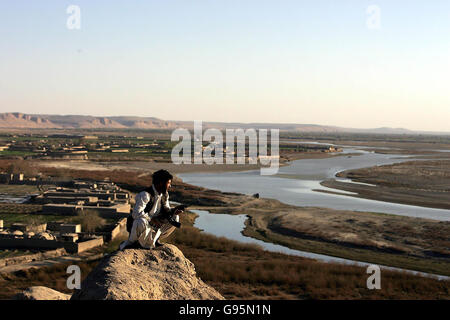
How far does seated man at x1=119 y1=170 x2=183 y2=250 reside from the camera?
Result: 5992 mm

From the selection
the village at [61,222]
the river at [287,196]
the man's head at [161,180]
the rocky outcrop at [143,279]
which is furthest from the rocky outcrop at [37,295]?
the river at [287,196]

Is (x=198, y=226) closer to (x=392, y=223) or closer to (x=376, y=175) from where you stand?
(x=392, y=223)

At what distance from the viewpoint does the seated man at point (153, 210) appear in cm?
599

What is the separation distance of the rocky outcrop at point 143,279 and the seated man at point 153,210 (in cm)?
42

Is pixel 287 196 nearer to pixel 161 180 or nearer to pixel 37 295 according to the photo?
pixel 37 295

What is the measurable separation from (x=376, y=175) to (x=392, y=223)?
31.6 metres

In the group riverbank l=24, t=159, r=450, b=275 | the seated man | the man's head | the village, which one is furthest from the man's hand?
riverbank l=24, t=159, r=450, b=275

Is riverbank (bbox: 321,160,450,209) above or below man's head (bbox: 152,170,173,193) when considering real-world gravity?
below

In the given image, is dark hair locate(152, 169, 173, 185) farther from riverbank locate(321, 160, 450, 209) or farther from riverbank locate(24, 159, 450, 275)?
riverbank locate(321, 160, 450, 209)

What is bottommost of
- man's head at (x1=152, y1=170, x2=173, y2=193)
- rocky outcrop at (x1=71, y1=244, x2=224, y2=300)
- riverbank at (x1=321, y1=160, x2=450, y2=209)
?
riverbank at (x1=321, y1=160, x2=450, y2=209)

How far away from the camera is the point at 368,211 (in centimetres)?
3759

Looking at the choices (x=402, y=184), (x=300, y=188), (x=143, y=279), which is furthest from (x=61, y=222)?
(x=402, y=184)

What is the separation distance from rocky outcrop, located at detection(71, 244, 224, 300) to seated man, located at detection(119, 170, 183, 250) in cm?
42

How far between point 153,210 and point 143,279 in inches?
38.4
